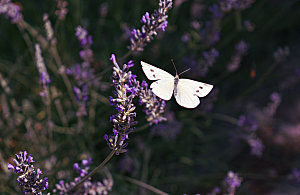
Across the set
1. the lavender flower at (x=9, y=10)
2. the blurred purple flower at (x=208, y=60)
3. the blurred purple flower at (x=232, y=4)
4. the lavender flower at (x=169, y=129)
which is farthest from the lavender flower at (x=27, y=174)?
the blurred purple flower at (x=232, y=4)

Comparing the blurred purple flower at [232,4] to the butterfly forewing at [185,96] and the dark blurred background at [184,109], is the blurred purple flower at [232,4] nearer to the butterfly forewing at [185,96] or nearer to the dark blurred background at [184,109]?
the dark blurred background at [184,109]

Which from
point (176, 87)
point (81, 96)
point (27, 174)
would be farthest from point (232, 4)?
point (27, 174)

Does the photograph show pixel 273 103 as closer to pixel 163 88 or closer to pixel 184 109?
pixel 184 109

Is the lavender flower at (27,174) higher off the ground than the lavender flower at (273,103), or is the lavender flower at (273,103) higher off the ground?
the lavender flower at (273,103)

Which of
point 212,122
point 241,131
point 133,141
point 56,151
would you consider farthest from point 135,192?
point 212,122

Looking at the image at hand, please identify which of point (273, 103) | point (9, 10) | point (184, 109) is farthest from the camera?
point (184, 109)

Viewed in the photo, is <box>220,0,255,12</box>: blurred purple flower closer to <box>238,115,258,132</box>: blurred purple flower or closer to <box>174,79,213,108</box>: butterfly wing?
<box>238,115,258,132</box>: blurred purple flower

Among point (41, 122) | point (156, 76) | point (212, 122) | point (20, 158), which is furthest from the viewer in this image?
point (212, 122)

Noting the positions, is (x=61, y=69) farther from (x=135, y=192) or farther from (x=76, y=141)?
(x=135, y=192)
